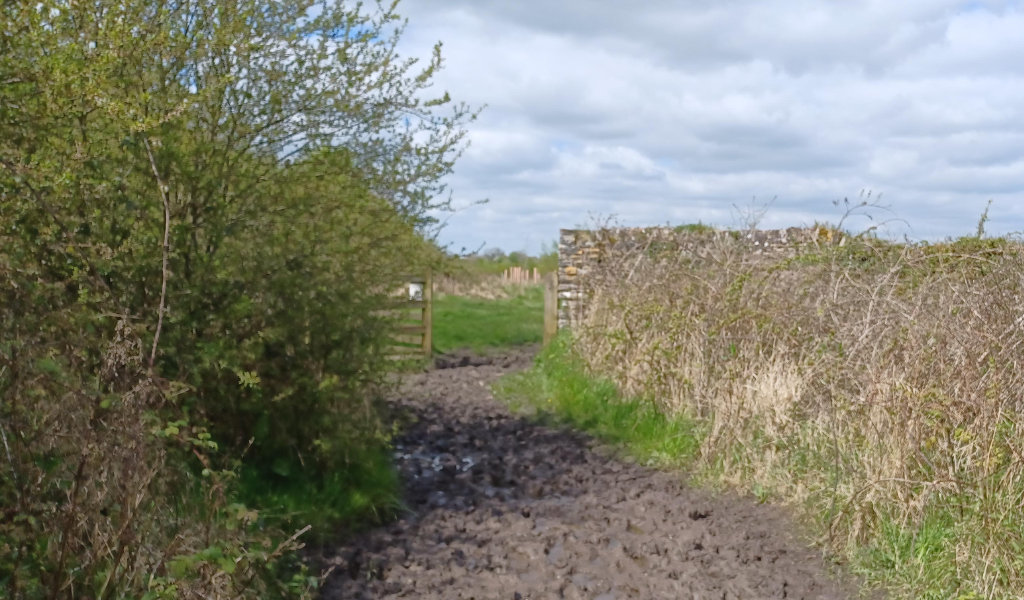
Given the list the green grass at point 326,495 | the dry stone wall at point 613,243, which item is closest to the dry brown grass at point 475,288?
the dry stone wall at point 613,243

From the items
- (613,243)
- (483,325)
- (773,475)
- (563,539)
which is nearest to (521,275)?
(483,325)

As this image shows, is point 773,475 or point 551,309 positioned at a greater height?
point 551,309

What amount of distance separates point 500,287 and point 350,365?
28.1 m

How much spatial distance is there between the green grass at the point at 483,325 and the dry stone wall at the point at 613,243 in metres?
3.21

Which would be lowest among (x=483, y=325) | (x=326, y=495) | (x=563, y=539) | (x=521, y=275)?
(x=563, y=539)

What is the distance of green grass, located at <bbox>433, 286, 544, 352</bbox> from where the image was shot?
19.9 meters

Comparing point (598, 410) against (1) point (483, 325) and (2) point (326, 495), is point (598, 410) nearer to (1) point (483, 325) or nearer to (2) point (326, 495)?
(2) point (326, 495)

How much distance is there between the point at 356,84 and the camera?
7535mm

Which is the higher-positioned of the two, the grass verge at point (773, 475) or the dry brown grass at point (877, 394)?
the dry brown grass at point (877, 394)

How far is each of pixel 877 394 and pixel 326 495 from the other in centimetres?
404

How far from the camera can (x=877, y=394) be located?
6.10 metres

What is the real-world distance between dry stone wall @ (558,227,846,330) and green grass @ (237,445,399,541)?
6.23 meters

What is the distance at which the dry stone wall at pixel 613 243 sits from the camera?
13742 millimetres

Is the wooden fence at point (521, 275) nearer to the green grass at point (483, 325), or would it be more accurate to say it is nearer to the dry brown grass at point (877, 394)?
the green grass at point (483, 325)
